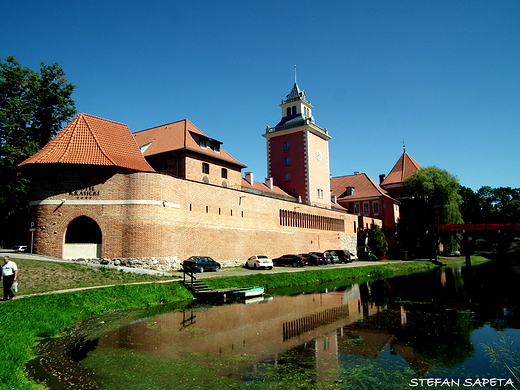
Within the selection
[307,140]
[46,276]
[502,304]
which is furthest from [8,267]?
[307,140]

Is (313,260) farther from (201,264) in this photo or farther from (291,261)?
(201,264)

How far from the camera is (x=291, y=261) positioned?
35656mm

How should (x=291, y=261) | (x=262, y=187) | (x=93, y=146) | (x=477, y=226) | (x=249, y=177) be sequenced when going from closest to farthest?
(x=93, y=146) < (x=291, y=261) < (x=249, y=177) < (x=262, y=187) < (x=477, y=226)

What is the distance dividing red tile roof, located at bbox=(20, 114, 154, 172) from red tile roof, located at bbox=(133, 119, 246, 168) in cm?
441

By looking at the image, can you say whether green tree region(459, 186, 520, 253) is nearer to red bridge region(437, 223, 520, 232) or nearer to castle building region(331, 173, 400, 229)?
castle building region(331, 173, 400, 229)

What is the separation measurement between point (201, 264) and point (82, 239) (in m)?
7.73

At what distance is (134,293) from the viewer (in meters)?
17.9

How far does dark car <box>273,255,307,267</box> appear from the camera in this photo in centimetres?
3534

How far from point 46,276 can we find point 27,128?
68.0ft

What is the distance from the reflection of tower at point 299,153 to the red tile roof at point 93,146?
24.8 meters

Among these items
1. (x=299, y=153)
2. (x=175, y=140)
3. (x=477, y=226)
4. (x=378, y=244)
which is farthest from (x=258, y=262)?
(x=477, y=226)

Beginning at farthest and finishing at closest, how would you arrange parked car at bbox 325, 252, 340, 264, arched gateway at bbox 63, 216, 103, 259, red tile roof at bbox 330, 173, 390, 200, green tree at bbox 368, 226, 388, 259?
red tile roof at bbox 330, 173, 390, 200 → green tree at bbox 368, 226, 388, 259 → parked car at bbox 325, 252, 340, 264 → arched gateway at bbox 63, 216, 103, 259

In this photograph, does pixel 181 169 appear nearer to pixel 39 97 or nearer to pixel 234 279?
pixel 234 279

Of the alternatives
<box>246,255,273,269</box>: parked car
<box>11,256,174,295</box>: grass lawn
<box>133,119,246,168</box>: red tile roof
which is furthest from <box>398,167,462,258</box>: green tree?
<box>11,256,174,295</box>: grass lawn
